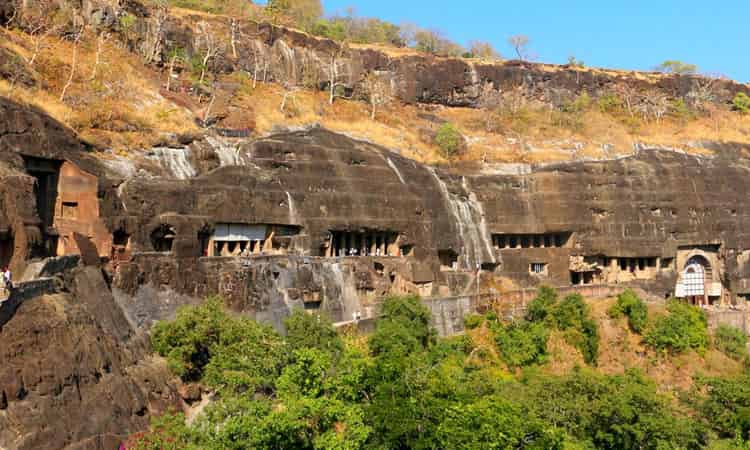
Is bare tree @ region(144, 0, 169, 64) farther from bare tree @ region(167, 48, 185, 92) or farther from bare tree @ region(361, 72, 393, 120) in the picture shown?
bare tree @ region(361, 72, 393, 120)

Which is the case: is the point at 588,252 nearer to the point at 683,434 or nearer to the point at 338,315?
the point at 338,315

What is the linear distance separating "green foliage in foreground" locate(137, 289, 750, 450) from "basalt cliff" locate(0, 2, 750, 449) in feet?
7.62

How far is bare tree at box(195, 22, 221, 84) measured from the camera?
5600 centimetres

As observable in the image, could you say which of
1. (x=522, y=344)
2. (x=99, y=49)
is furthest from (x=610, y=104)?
(x=99, y=49)

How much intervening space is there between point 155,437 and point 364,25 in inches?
3348

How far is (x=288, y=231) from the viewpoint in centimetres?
3706

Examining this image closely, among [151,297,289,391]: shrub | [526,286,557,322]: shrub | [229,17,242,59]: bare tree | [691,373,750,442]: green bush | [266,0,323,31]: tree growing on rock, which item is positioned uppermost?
[266,0,323,31]: tree growing on rock

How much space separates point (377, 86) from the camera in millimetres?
64688

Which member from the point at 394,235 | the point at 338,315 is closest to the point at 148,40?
the point at 394,235

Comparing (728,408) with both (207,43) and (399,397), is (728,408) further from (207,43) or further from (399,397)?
(207,43)

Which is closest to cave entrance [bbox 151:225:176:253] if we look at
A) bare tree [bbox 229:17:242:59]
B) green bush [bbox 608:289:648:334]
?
green bush [bbox 608:289:648:334]

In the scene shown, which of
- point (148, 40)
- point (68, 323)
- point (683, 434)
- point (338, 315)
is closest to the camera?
point (68, 323)

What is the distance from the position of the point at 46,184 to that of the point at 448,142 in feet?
98.4

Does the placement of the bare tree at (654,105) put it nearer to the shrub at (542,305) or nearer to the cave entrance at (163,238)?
the shrub at (542,305)
